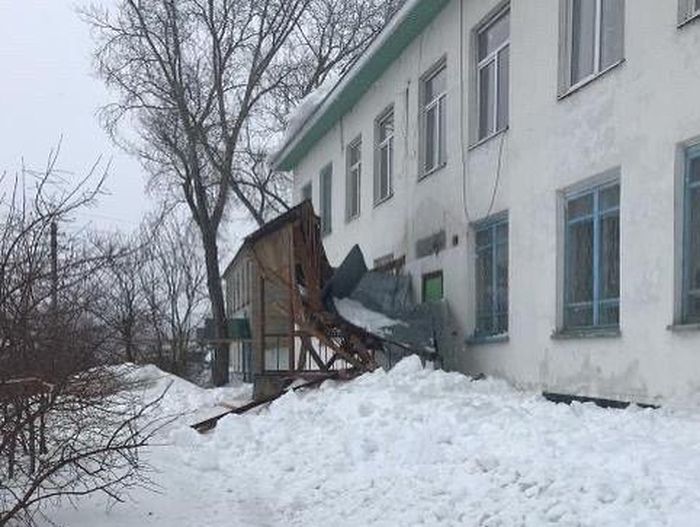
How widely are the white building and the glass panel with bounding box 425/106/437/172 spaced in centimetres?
3

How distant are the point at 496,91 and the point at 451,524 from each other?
822cm

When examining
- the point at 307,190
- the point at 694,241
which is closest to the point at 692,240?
the point at 694,241

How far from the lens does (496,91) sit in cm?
1358

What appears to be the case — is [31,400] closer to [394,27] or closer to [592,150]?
[592,150]

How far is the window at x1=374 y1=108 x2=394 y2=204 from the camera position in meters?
18.9

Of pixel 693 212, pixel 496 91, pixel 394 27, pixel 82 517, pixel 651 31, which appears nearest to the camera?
pixel 82 517

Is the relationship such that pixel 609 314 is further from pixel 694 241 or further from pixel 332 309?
pixel 332 309

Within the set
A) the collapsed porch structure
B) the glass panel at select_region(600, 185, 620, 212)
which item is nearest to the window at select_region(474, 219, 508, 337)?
the collapsed porch structure

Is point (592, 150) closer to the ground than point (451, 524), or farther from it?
farther from it

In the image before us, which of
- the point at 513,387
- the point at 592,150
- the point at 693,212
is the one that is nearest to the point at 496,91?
the point at 592,150

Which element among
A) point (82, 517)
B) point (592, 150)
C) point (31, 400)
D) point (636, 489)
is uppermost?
point (592, 150)

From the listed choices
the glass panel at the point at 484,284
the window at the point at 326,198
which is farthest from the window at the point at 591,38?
the window at the point at 326,198

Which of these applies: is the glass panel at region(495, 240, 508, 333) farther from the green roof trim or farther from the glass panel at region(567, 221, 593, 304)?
the green roof trim

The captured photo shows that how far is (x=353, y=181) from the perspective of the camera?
2206 centimetres
